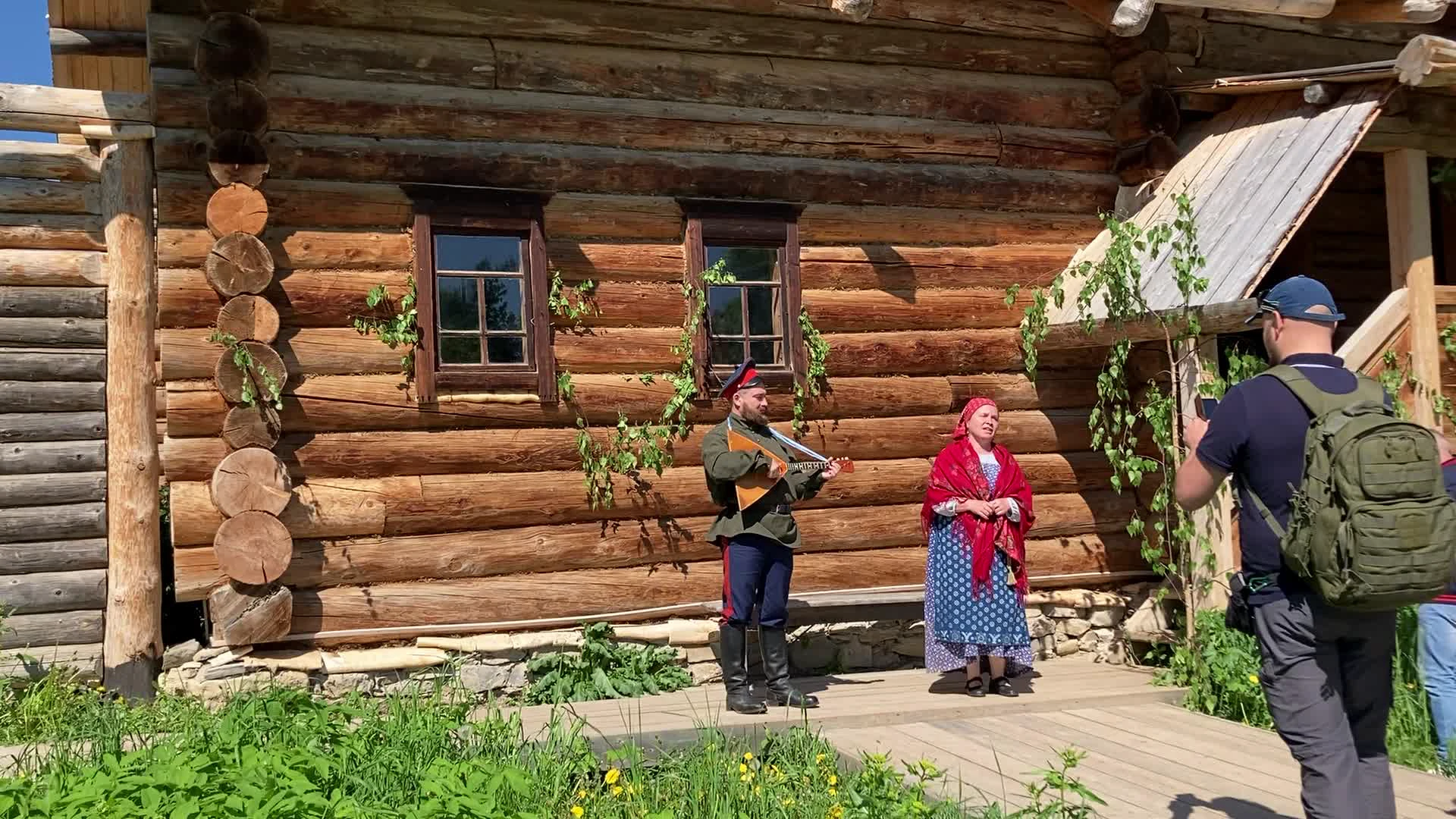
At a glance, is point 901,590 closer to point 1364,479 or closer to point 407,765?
point 407,765

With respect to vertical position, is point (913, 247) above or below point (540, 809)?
above

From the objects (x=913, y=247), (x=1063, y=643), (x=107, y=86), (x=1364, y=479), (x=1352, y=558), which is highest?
(x=107, y=86)

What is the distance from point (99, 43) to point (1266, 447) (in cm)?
733

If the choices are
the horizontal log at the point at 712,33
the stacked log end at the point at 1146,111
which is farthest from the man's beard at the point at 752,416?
the stacked log end at the point at 1146,111

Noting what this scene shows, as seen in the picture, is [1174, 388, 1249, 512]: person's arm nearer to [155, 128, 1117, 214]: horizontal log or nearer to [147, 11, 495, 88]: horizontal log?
[155, 128, 1117, 214]: horizontal log

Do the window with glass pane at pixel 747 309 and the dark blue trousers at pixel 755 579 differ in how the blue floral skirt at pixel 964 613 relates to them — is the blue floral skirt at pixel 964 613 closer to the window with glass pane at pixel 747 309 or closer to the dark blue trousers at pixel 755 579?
the dark blue trousers at pixel 755 579

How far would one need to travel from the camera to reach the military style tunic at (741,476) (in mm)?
6762

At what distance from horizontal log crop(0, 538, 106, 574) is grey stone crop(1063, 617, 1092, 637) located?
259 inches

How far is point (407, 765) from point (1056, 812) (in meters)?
2.37

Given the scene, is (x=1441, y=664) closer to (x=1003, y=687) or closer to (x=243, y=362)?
(x=1003, y=687)

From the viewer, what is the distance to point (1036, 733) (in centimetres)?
626

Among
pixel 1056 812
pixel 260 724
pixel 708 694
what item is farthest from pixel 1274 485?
pixel 708 694

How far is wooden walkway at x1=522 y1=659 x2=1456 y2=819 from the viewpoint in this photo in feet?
16.5

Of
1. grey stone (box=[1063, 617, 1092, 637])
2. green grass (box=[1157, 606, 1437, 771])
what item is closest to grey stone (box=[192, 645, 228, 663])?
green grass (box=[1157, 606, 1437, 771])
